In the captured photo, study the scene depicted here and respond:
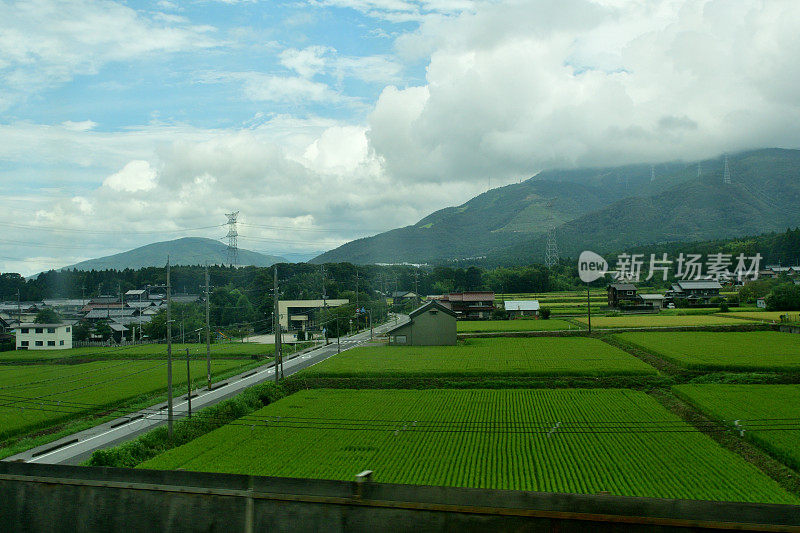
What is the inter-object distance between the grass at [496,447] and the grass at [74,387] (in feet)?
26.2

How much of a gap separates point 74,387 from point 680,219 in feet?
475

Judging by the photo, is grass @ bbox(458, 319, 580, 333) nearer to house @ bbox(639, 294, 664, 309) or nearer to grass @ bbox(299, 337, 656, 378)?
grass @ bbox(299, 337, 656, 378)

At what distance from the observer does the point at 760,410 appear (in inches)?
730

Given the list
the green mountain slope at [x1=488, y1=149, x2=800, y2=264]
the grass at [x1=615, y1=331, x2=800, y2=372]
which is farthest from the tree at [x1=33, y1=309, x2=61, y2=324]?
the green mountain slope at [x1=488, y1=149, x2=800, y2=264]

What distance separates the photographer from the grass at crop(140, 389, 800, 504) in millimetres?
12094

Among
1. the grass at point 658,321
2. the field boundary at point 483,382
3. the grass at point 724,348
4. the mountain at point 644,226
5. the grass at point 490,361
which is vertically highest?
the mountain at point 644,226

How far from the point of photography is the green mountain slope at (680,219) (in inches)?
5207

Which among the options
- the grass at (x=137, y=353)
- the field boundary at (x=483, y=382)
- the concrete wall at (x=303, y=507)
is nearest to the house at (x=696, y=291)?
the field boundary at (x=483, y=382)

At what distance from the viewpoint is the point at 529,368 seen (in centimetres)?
2728

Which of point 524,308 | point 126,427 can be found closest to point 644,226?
point 524,308

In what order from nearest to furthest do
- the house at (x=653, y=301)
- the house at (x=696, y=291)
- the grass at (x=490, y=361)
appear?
the grass at (x=490, y=361), the house at (x=653, y=301), the house at (x=696, y=291)

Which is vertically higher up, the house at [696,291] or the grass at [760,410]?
the house at [696,291]

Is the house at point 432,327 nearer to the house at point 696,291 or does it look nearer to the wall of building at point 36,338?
the wall of building at point 36,338

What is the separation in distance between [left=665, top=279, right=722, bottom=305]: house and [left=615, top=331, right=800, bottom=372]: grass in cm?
2310
